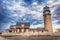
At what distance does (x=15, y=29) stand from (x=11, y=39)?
94.1ft

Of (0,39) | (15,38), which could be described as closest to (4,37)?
(0,39)

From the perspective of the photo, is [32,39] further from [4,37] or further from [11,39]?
[4,37]

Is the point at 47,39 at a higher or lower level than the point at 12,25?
lower

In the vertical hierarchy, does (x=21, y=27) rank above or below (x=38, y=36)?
above

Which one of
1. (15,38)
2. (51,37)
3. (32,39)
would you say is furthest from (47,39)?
(15,38)

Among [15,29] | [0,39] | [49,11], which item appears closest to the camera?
[0,39]

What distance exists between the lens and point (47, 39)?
8094mm

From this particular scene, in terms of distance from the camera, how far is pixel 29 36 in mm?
8211

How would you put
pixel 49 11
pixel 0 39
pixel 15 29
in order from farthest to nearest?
pixel 49 11, pixel 15 29, pixel 0 39

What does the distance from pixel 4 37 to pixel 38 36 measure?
267cm

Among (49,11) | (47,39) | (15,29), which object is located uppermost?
(49,11)

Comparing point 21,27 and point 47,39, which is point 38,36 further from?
point 21,27

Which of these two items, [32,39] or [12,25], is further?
[12,25]

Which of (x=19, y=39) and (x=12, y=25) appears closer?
(x=19, y=39)
